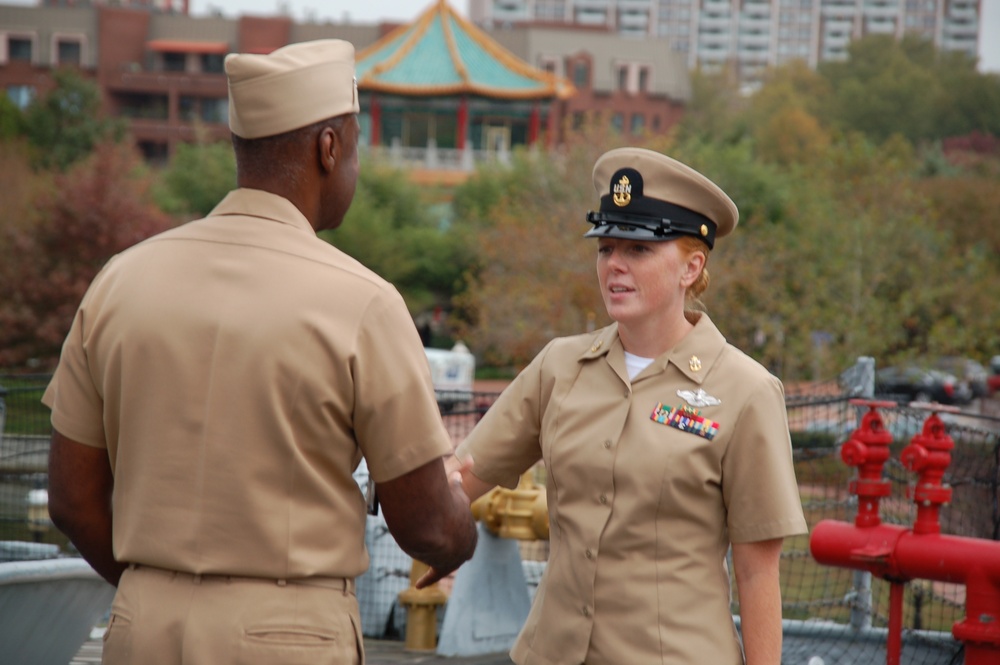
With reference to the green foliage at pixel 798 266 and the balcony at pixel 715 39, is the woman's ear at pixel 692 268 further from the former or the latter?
the balcony at pixel 715 39

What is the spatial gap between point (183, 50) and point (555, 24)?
2108 centimetres

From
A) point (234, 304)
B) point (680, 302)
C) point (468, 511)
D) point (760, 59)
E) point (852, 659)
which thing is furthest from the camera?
point (760, 59)

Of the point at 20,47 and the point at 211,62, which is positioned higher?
the point at 20,47

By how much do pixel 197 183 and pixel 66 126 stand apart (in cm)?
1804

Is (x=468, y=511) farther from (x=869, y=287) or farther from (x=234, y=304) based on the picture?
(x=869, y=287)

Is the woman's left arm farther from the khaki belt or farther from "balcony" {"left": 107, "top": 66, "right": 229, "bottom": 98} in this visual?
"balcony" {"left": 107, "top": 66, "right": 229, "bottom": 98}

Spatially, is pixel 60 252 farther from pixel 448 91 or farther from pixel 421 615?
pixel 448 91

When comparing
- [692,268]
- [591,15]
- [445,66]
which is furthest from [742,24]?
[692,268]

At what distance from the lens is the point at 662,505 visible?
287 centimetres

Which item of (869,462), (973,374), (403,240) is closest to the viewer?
(869,462)

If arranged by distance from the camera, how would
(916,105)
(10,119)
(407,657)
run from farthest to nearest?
(916,105) < (10,119) < (407,657)

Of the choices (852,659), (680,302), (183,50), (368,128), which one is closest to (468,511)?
(680,302)

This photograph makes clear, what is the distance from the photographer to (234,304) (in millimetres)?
2420

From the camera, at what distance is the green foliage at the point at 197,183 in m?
34.3
